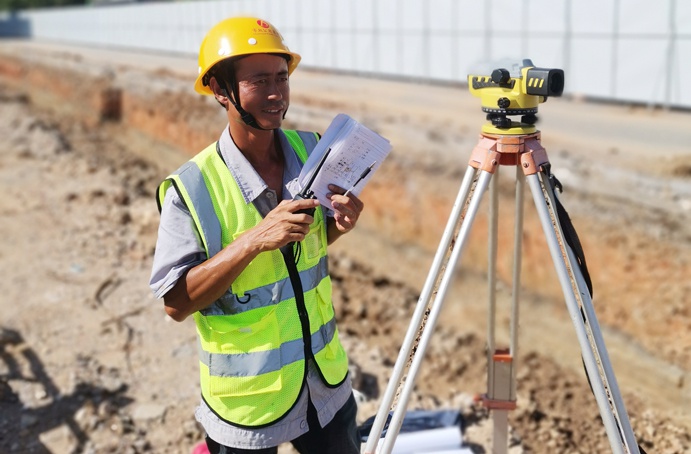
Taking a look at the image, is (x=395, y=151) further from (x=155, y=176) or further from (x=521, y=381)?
(x=155, y=176)

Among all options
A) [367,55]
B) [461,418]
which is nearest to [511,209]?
[461,418]

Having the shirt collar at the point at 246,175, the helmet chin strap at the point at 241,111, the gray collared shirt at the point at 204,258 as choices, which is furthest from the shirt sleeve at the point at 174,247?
the helmet chin strap at the point at 241,111

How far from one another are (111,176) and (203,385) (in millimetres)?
9029

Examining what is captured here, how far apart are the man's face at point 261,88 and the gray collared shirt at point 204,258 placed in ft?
0.52

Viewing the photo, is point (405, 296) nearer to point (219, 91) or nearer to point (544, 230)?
point (544, 230)

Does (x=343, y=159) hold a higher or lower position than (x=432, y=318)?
higher

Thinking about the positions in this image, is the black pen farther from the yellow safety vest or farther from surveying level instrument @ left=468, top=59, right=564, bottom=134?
surveying level instrument @ left=468, top=59, right=564, bottom=134

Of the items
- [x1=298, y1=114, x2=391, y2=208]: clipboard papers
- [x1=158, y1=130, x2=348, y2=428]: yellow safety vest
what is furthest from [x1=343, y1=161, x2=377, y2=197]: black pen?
[x1=158, y1=130, x2=348, y2=428]: yellow safety vest

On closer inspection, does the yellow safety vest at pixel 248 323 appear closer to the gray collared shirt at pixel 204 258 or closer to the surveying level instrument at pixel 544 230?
the gray collared shirt at pixel 204 258

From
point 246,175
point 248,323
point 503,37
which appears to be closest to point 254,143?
point 246,175

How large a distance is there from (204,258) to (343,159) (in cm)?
55

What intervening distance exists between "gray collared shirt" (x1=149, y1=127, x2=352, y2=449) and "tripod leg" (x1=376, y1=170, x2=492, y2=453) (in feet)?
0.73

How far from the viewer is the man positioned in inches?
82.6

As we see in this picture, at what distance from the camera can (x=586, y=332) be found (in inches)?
86.2
